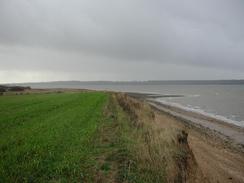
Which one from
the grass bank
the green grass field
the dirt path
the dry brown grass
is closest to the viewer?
the green grass field

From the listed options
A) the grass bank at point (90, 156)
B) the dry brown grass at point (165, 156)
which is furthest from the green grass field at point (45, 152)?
the dry brown grass at point (165, 156)

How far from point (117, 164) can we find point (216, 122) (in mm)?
29226

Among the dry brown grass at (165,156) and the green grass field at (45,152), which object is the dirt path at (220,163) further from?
the green grass field at (45,152)

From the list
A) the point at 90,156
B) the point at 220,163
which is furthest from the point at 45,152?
the point at 220,163

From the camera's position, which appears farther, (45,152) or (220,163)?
(220,163)

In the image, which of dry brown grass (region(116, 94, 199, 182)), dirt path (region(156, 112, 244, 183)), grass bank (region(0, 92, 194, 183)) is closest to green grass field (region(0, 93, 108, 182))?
grass bank (region(0, 92, 194, 183))

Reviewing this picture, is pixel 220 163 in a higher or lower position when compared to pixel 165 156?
lower

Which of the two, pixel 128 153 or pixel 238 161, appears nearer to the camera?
pixel 128 153

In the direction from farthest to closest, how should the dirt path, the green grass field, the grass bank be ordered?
the dirt path < the grass bank < the green grass field

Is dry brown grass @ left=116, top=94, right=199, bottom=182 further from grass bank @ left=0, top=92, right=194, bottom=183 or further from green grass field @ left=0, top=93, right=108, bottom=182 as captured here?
green grass field @ left=0, top=93, right=108, bottom=182

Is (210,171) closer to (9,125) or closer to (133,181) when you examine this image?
(133,181)

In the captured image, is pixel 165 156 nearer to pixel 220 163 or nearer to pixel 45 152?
pixel 45 152

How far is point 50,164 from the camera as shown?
400 inches

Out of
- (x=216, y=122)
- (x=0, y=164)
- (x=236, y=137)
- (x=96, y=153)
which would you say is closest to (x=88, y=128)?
(x=96, y=153)
